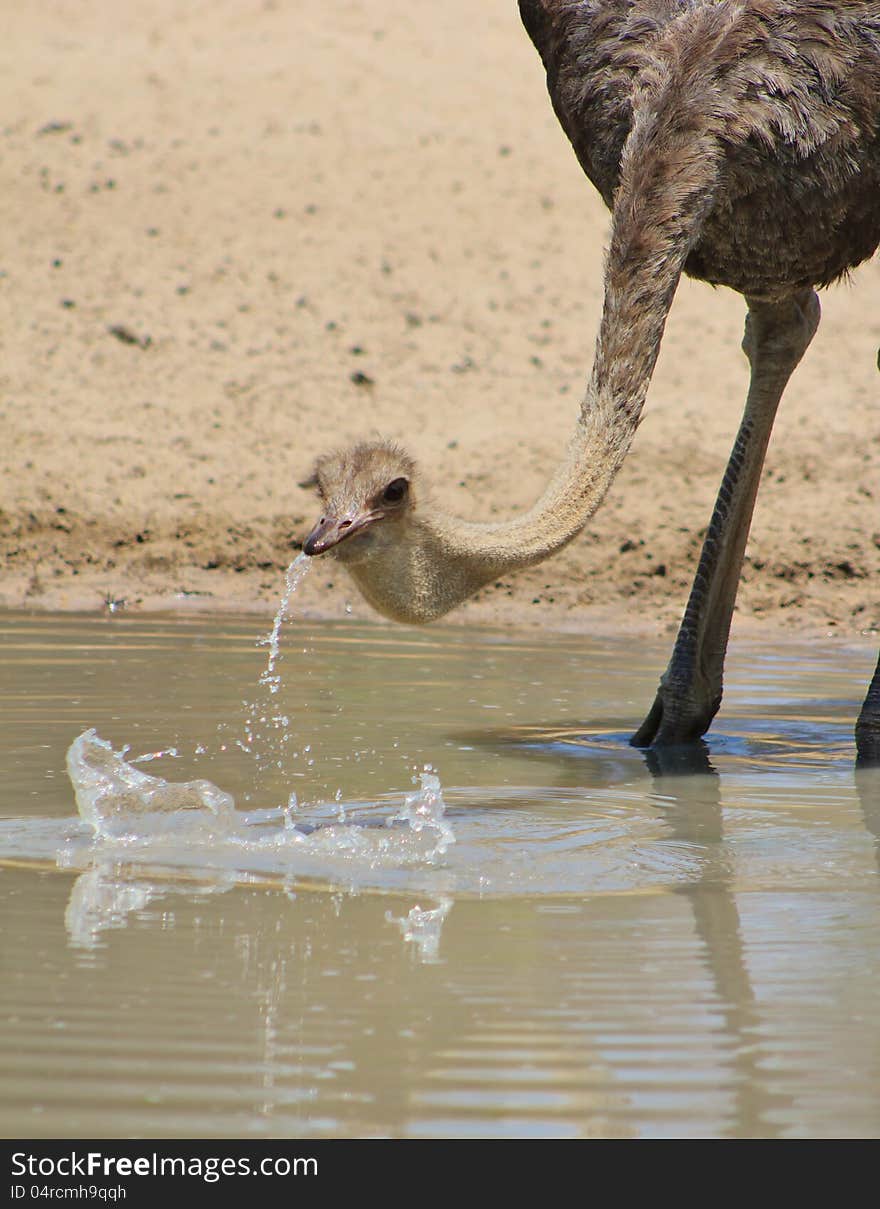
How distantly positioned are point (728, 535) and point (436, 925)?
3332 mm

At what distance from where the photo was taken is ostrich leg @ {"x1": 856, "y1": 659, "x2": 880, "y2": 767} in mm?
7109

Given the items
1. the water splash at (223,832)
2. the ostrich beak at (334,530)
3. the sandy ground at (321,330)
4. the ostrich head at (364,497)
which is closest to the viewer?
the ostrich beak at (334,530)

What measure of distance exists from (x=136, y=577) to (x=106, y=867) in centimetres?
677

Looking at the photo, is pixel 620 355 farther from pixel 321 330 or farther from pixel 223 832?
pixel 321 330

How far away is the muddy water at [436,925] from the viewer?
3.53 metres

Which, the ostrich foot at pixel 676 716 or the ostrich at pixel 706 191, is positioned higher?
the ostrich at pixel 706 191

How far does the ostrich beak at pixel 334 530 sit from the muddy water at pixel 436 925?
90cm

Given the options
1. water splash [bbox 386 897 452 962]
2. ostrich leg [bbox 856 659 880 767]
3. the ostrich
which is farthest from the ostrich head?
ostrich leg [bbox 856 659 880 767]

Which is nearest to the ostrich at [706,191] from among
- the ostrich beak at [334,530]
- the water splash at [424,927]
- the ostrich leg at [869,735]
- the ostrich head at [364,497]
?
the ostrich leg at [869,735]

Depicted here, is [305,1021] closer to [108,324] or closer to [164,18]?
[108,324]

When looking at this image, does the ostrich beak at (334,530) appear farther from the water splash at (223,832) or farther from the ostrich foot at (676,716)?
the ostrich foot at (676,716)

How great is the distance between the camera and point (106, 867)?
205 inches

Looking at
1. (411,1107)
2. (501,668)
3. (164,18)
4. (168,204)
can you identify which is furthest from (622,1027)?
(164,18)

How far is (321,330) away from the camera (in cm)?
1570
